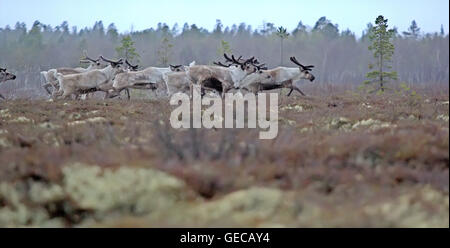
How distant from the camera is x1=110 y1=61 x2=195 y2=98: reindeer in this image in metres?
20.0

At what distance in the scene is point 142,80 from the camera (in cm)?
2034

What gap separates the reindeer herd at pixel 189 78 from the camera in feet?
57.6

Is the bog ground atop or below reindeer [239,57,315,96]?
below

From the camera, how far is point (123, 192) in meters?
4.24

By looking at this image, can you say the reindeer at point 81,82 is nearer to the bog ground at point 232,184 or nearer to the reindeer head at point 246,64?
the reindeer head at point 246,64

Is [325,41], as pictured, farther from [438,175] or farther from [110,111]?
[438,175]

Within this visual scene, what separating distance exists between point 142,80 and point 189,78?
331cm

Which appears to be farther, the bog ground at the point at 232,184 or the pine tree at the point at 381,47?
the pine tree at the point at 381,47

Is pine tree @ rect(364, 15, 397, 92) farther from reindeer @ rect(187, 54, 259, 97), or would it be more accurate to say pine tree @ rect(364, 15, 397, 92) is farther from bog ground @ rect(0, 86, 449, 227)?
bog ground @ rect(0, 86, 449, 227)

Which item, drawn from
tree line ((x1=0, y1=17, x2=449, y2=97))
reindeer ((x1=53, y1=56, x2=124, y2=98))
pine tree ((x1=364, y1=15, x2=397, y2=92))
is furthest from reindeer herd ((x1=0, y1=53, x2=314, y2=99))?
tree line ((x1=0, y1=17, x2=449, y2=97))

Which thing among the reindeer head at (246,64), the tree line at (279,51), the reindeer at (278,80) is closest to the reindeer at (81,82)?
the reindeer head at (246,64)

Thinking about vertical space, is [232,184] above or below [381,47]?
below

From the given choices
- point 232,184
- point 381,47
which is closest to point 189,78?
point 232,184

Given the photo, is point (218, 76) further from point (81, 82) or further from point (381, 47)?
A: point (381, 47)
